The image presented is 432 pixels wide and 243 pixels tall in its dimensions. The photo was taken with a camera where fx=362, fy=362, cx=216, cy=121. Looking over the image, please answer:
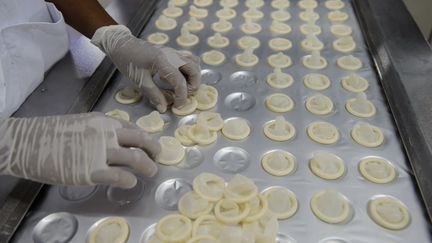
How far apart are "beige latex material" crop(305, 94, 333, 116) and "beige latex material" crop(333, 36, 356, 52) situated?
393 mm

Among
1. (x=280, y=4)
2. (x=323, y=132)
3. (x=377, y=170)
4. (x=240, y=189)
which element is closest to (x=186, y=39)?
(x=280, y=4)

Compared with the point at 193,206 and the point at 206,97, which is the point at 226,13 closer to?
the point at 206,97

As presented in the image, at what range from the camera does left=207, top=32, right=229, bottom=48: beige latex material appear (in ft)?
5.72

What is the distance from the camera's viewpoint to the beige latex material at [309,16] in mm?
1897

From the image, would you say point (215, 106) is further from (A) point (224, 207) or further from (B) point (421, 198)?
(B) point (421, 198)

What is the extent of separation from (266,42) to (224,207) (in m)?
0.99

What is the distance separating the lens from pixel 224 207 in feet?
3.43

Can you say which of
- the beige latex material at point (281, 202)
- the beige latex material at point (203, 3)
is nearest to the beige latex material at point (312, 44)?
the beige latex material at point (203, 3)

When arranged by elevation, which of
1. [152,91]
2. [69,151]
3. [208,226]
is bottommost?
[208,226]

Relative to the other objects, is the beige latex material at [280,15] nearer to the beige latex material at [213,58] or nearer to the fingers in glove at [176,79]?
the beige latex material at [213,58]

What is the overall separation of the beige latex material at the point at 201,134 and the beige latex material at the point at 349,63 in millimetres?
683

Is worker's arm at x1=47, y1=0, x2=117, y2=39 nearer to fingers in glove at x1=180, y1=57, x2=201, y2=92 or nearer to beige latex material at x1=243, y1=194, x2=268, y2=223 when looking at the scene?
fingers in glove at x1=180, y1=57, x2=201, y2=92

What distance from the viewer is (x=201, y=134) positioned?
1.28 metres

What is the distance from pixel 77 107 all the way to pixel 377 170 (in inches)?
41.7
